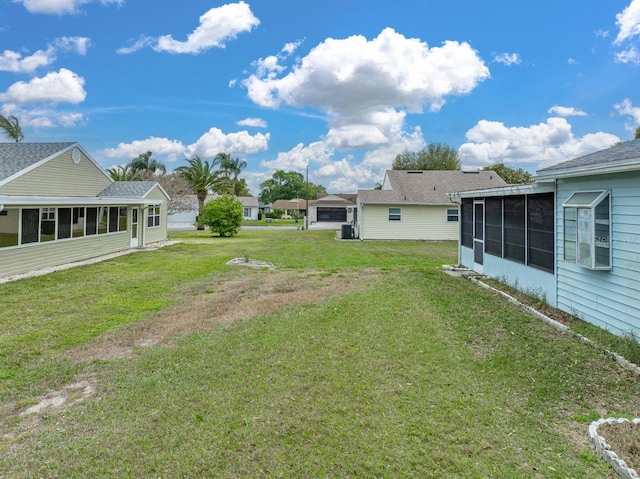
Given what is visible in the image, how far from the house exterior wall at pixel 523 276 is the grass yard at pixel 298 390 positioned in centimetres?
79

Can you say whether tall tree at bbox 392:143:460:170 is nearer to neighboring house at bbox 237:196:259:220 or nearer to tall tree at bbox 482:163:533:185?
tall tree at bbox 482:163:533:185

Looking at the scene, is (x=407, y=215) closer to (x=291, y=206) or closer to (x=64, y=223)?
(x=64, y=223)

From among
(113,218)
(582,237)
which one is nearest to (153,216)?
(113,218)

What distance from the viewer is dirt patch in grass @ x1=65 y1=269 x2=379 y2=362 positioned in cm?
504

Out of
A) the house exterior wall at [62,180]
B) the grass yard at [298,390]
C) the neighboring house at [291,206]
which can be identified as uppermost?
the neighboring house at [291,206]

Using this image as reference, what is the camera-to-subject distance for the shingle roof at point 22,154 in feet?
38.1

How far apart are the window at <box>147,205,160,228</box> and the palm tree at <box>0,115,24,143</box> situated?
9.64 m

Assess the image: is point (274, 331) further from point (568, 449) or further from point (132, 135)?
point (132, 135)

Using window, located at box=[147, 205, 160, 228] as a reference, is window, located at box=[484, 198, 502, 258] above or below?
below

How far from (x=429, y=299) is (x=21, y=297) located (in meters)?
8.42

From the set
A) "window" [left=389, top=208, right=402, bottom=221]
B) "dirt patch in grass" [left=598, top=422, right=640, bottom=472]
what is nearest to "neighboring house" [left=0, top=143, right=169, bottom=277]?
"dirt patch in grass" [left=598, top=422, right=640, bottom=472]

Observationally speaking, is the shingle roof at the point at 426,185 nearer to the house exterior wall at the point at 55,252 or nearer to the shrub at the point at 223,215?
the shrub at the point at 223,215

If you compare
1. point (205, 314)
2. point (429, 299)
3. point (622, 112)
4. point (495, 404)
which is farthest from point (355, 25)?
point (495, 404)

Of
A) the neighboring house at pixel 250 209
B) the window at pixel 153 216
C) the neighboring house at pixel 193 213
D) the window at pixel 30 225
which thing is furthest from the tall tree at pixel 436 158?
the window at pixel 30 225
